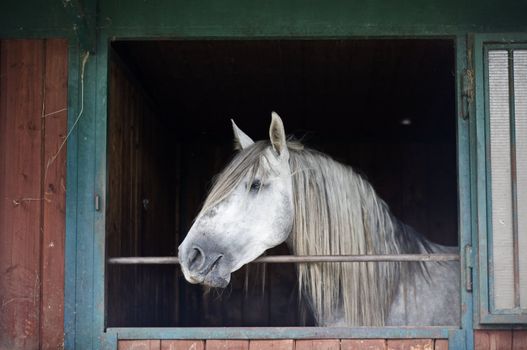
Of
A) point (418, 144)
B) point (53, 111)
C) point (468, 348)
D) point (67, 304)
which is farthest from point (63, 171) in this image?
point (418, 144)

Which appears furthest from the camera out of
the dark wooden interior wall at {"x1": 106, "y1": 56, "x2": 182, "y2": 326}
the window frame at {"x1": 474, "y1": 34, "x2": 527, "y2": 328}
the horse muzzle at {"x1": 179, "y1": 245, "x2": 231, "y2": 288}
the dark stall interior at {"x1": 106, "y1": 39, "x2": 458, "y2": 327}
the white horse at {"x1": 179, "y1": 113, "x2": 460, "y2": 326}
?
the dark stall interior at {"x1": 106, "y1": 39, "x2": 458, "y2": 327}

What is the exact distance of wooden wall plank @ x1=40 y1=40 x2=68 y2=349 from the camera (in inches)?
130

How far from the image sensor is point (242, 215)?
11.5 feet

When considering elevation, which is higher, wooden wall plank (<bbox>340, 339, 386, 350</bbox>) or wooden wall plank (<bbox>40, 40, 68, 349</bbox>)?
wooden wall plank (<bbox>40, 40, 68, 349</bbox>)

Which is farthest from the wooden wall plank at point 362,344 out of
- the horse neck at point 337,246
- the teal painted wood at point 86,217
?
the teal painted wood at point 86,217

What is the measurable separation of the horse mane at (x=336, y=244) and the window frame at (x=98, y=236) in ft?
1.71

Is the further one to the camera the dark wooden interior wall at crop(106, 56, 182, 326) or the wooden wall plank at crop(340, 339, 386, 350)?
the dark wooden interior wall at crop(106, 56, 182, 326)

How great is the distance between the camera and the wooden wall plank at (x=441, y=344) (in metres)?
3.21

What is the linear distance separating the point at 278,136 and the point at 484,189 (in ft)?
3.12

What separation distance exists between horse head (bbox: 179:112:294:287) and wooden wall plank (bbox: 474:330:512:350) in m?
0.98

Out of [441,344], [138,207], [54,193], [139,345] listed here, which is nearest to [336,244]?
[441,344]

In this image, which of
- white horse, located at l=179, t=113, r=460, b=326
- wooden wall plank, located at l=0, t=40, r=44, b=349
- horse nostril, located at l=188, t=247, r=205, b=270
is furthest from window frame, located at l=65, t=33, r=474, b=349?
white horse, located at l=179, t=113, r=460, b=326

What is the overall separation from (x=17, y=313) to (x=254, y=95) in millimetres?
2377

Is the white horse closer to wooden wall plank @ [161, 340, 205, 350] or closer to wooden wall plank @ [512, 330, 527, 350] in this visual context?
wooden wall plank @ [161, 340, 205, 350]
